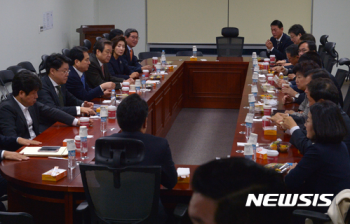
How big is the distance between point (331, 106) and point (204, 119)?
4.41 meters

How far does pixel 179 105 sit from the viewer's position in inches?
274

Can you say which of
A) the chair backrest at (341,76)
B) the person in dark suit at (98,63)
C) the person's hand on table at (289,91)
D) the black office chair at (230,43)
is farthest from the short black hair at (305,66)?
the black office chair at (230,43)

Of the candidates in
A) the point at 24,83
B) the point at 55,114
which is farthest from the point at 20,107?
the point at 55,114

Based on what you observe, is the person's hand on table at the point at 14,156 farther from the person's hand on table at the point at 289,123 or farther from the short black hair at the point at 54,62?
the person's hand on table at the point at 289,123

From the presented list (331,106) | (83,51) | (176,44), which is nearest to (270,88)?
(83,51)

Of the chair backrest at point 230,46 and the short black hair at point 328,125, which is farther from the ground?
the chair backrest at point 230,46

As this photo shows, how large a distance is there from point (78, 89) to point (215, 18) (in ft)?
20.3

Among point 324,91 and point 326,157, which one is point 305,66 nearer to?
point 324,91

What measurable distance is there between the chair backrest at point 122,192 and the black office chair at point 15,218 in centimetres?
35

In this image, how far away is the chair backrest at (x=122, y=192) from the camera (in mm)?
2111

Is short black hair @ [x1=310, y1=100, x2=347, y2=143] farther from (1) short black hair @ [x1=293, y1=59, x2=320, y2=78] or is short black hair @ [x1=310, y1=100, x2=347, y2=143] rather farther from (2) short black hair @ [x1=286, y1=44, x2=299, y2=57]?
(2) short black hair @ [x1=286, y1=44, x2=299, y2=57]

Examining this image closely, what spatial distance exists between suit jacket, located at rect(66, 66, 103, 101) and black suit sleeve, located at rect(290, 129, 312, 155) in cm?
235

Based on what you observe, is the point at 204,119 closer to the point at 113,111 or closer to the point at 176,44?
the point at 113,111

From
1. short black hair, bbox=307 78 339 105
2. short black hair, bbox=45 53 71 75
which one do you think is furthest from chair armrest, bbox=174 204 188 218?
short black hair, bbox=45 53 71 75
